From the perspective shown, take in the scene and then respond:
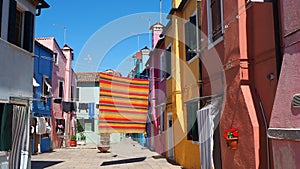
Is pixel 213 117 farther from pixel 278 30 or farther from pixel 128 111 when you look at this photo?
pixel 128 111

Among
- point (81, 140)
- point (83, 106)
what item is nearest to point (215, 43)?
point (81, 140)

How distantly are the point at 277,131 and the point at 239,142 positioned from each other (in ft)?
6.04

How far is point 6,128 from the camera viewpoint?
32.1 ft

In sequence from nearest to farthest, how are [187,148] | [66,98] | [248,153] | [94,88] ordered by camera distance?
1. [248,153]
2. [187,148]
3. [66,98]
4. [94,88]

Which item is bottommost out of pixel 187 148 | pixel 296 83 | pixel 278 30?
pixel 187 148

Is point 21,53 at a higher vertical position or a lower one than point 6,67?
higher

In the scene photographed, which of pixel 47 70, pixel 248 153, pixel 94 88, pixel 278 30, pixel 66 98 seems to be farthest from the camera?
pixel 94 88

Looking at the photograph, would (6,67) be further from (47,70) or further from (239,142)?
(47,70)

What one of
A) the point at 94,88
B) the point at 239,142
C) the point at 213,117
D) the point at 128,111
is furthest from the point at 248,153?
the point at 94,88

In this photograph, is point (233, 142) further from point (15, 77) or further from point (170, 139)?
point (170, 139)

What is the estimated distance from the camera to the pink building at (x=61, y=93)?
2573cm

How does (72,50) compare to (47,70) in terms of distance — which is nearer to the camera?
(47,70)

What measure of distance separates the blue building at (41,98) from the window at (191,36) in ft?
39.2

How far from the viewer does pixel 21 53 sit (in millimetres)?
11078
